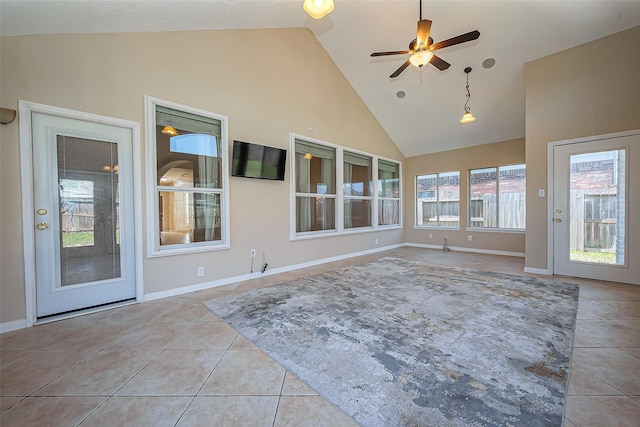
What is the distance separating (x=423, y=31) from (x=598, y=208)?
387 cm

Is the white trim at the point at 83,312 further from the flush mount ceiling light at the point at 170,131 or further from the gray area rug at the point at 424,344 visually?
the flush mount ceiling light at the point at 170,131

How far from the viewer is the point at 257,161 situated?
4.02m

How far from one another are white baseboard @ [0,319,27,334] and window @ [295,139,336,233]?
352 centimetres

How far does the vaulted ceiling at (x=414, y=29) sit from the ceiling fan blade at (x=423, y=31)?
1.44 m

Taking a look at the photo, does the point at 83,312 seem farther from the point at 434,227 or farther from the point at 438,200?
the point at 438,200

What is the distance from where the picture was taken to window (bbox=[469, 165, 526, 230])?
599 centimetres

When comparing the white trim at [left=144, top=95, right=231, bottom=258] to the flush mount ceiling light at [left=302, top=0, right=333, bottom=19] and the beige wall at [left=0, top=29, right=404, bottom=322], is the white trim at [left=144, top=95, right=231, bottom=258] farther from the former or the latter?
the flush mount ceiling light at [left=302, top=0, right=333, bottom=19]

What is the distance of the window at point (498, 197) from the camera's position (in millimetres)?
5988

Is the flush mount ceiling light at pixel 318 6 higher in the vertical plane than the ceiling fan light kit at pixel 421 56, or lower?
lower

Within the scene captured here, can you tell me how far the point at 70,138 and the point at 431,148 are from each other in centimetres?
736

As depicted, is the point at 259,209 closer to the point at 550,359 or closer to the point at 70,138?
the point at 70,138

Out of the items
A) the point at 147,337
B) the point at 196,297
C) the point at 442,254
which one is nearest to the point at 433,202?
the point at 442,254

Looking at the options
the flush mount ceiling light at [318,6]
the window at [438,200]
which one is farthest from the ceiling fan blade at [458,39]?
the window at [438,200]

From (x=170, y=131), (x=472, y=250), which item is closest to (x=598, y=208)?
(x=472, y=250)
